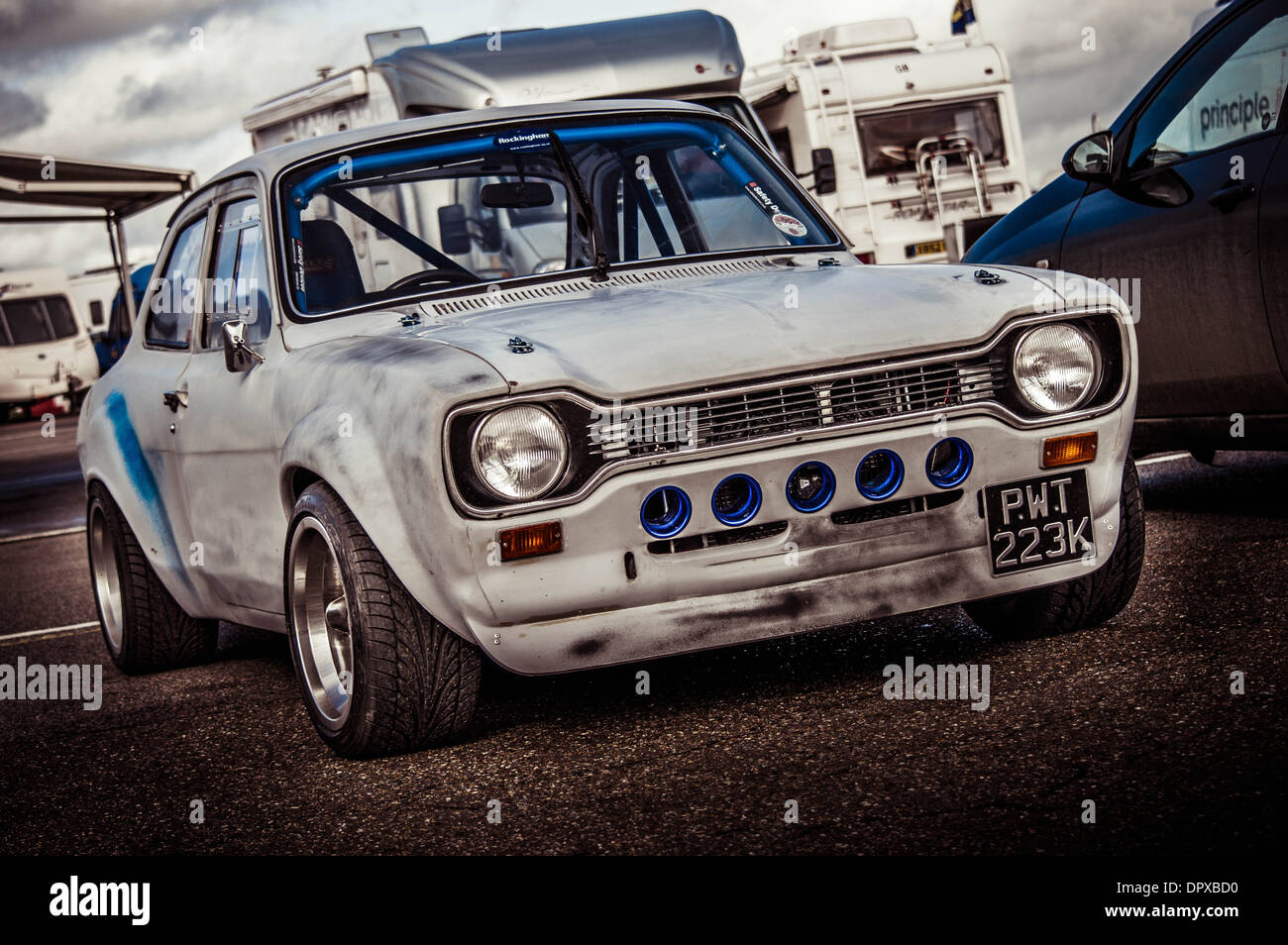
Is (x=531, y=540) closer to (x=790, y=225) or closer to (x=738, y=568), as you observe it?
(x=738, y=568)

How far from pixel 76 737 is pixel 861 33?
42.2ft

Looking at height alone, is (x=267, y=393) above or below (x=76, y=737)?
above

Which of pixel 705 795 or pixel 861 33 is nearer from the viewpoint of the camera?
pixel 705 795

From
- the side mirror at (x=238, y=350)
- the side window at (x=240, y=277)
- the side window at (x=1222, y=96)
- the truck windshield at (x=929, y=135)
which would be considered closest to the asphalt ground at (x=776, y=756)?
the side mirror at (x=238, y=350)

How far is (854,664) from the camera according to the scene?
15.1 feet

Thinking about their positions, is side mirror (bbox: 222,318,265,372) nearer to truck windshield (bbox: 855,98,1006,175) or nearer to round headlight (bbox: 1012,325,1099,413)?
round headlight (bbox: 1012,325,1099,413)

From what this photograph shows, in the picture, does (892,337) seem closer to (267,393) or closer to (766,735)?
(766,735)

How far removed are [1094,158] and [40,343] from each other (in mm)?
29433

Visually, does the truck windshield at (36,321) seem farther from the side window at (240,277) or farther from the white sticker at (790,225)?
the white sticker at (790,225)

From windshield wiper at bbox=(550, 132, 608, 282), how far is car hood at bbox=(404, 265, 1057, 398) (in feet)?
1.18

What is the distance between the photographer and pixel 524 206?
5094mm

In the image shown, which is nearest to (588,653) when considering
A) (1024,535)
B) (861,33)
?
(1024,535)

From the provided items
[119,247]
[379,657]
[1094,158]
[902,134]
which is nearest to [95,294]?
[119,247]
